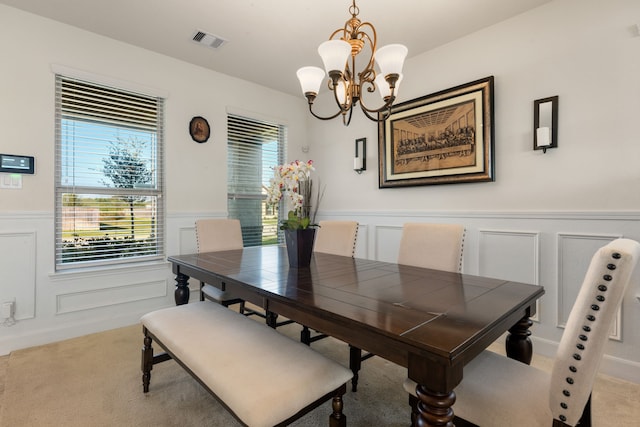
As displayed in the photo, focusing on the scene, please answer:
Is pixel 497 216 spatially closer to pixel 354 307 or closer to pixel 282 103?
pixel 354 307

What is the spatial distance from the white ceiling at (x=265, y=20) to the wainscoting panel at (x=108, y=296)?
238 cm

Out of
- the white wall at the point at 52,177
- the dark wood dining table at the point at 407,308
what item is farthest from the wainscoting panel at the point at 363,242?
the white wall at the point at 52,177

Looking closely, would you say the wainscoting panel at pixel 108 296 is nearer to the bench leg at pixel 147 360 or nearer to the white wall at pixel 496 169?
→ the white wall at pixel 496 169

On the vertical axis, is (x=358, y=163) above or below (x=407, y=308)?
above

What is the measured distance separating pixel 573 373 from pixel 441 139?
2.47m

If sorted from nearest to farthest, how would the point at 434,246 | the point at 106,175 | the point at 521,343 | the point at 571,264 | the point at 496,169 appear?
the point at 521,343, the point at 434,246, the point at 571,264, the point at 496,169, the point at 106,175

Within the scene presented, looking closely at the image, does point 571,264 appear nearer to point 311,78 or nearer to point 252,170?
point 311,78

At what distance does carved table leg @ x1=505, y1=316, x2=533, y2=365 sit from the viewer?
Result: 56.2 inches

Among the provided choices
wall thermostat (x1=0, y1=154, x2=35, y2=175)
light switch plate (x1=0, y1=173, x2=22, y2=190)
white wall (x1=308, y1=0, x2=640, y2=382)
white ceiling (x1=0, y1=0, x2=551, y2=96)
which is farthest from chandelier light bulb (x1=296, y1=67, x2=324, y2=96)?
light switch plate (x1=0, y1=173, x2=22, y2=190)

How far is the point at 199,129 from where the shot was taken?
352cm

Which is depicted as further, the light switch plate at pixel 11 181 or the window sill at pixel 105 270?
the window sill at pixel 105 270

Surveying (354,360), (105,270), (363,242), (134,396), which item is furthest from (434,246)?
(105,270)

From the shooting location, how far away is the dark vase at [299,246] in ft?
6.46

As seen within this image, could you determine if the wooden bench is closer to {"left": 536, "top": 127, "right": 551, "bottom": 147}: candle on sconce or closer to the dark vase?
the dark vase
